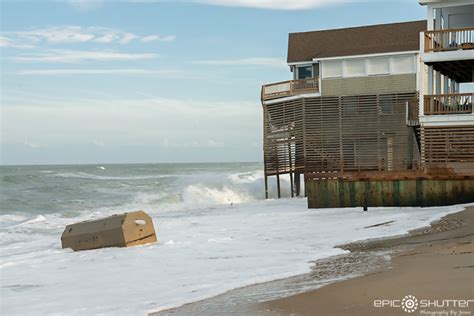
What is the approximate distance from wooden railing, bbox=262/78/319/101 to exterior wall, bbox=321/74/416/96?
1.93 ft

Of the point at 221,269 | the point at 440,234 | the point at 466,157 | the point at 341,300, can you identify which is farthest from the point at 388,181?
the point at 341,300

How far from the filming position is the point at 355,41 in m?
37.9

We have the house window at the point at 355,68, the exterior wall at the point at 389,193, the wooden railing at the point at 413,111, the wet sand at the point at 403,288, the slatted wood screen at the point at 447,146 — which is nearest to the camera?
the wet sand at the point at 403,288

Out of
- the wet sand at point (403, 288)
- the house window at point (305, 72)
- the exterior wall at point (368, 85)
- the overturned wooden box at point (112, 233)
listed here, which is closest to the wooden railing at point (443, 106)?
the exterior wall at point (368, 85)

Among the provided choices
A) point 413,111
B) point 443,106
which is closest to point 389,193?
point 443,106

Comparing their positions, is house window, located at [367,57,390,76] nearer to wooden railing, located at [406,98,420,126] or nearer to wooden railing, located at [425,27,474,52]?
wooden railing, located at [406,98,420,126]

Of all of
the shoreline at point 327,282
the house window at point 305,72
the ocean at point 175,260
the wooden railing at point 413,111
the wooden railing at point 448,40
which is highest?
the house window at point 305,72

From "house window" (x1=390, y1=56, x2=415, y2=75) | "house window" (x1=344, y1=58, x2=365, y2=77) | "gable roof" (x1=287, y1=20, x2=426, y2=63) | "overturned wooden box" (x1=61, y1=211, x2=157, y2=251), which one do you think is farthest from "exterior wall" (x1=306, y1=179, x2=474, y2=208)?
"gable roof" (x1=287, y1=20, x2=426, y2=63)

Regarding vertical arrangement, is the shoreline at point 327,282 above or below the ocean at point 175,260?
above

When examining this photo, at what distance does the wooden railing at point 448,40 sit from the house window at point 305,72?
11.8 m

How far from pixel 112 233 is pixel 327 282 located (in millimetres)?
6525

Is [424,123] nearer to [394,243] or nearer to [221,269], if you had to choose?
[394,243]

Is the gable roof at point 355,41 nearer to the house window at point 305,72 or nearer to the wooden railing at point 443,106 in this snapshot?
the house window at point 305,72

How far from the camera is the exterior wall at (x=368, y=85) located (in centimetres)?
3412
